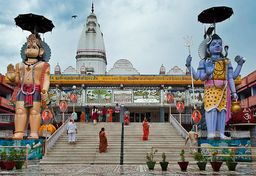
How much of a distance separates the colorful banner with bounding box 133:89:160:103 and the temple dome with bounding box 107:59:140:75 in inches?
215

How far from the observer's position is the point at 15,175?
997 centimetres

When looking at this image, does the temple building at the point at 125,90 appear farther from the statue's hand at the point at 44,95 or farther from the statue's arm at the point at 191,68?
the statue's hand at the point at 44,95

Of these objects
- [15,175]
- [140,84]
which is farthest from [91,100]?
[15,175]

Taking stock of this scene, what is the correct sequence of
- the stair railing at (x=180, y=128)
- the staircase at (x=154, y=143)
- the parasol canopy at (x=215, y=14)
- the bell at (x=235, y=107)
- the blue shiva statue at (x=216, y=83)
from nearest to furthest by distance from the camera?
1. the staircase at (x=154, y=143)
2. the bell at (x=235, y=107)
3. the blue shiva statue at (x=216, y=83)
4. the parasol canopy at (x=215, y=14)
5. the stair railing at (x=180, y=128)

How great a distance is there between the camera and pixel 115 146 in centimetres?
1752

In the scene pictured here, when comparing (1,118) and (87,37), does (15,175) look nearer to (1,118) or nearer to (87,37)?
(1,118)

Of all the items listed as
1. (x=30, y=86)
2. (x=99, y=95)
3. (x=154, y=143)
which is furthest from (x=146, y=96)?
(x=30, y=86)

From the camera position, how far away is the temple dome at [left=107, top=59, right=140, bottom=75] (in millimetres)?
36537

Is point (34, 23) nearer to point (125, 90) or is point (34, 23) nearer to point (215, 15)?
point (215, 15)

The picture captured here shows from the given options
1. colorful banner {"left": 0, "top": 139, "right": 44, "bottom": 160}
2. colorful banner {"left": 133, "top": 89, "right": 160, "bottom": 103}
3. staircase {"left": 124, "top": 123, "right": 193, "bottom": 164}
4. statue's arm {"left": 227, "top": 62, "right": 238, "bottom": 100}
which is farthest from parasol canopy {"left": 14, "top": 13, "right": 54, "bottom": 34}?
colorful banner {"left": 133, "top": 89, "right": 160, "bottom": 103}

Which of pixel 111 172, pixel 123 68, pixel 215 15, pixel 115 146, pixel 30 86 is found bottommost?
pixel 111 172

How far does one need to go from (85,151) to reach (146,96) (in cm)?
1484

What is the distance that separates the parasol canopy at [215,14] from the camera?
17663 millimetres

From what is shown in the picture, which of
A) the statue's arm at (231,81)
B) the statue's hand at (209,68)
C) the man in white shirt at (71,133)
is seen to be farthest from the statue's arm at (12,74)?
the statue's arm at (231,81)
